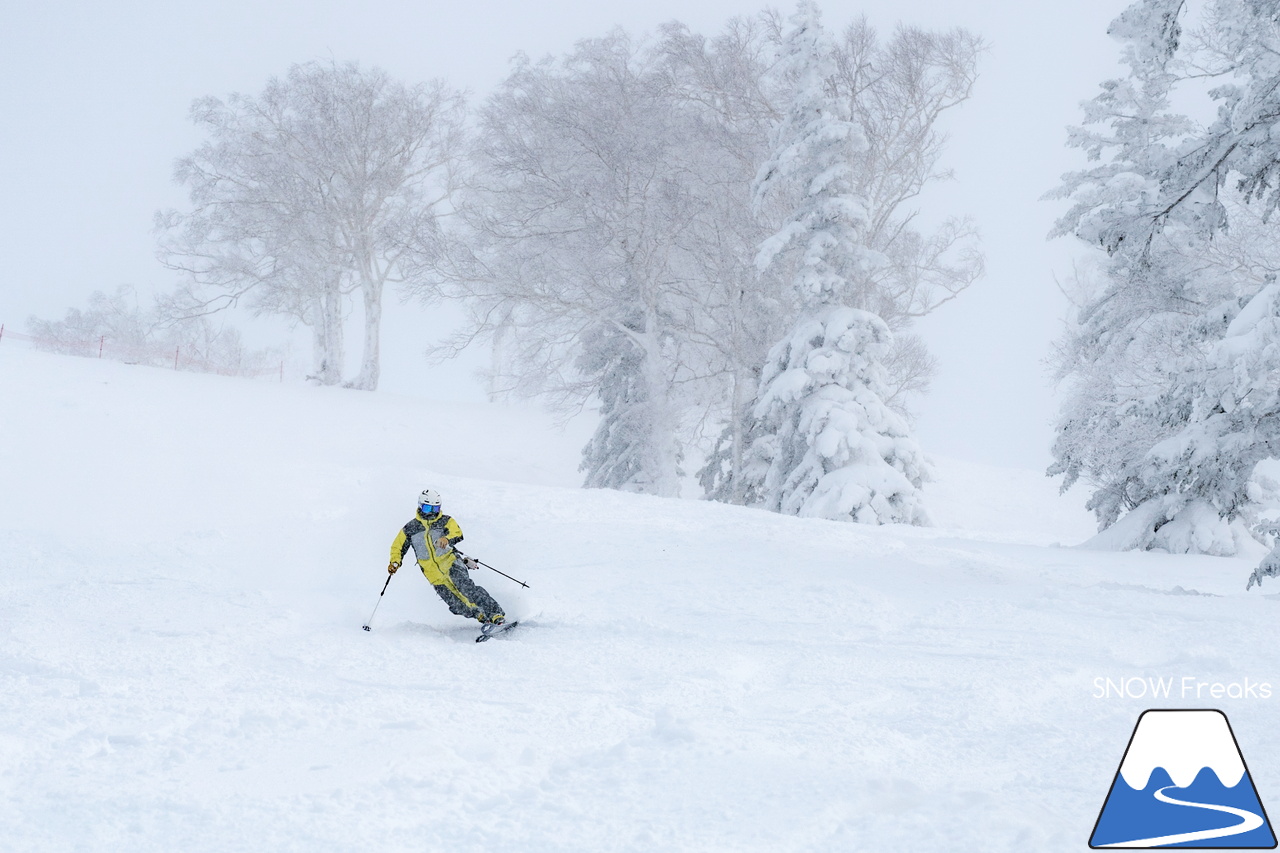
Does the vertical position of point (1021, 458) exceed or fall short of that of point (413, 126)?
it falls short

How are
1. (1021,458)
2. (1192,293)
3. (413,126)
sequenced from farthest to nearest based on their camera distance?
(1021,458)
(413,126)
(1192,293)

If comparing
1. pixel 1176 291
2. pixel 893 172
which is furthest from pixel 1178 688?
pixel 893 172

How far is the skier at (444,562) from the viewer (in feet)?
27.3

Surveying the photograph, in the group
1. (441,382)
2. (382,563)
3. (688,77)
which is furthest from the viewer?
(441,382)

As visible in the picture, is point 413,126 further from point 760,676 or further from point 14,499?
point 760,676

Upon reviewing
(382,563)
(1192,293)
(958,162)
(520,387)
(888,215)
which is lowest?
(382,563)

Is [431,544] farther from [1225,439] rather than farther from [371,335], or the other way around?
[371,335]

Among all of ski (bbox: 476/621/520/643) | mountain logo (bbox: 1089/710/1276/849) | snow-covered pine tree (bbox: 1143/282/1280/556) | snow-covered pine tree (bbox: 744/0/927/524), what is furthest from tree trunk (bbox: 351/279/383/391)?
mountain logo (bbox: 1089/710/1276/849)

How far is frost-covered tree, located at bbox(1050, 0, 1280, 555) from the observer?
27.6 ft

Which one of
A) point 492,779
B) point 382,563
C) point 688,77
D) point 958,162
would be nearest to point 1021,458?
point 958,162

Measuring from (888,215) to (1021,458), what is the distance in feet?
108

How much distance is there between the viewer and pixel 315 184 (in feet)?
88.4

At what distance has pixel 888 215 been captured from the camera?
20.7m

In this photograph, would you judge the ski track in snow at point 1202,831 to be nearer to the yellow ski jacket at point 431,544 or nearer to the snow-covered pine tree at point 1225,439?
the snow-covered pine tree at point 1225,439
